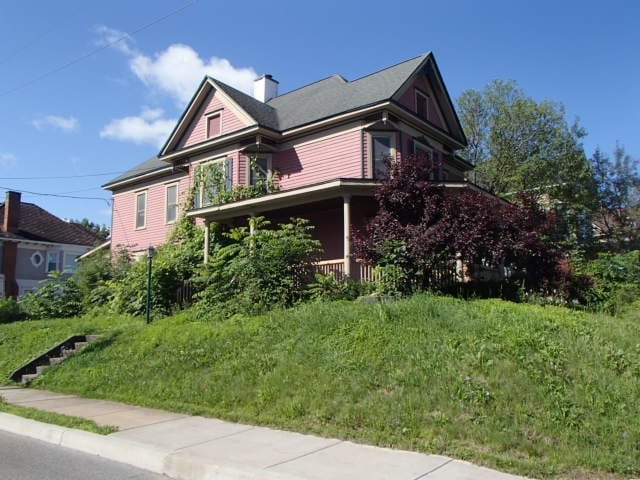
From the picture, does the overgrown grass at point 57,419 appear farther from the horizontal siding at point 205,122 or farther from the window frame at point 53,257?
the window frame at point 53,257

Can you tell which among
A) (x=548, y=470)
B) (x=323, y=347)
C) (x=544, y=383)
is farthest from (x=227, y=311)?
(x=548, y=470)

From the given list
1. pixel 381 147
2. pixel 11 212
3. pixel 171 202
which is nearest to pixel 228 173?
pixel 171 202

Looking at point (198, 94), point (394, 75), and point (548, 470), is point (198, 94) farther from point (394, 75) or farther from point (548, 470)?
point (548, 470)

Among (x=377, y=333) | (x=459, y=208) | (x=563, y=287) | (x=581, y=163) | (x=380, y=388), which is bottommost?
(x=380, y=388)

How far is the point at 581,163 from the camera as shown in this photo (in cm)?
2817

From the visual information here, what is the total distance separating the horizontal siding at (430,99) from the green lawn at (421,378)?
10743mm

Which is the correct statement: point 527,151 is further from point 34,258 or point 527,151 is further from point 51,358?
point 34,258

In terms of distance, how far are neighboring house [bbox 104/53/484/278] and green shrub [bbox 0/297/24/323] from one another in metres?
5.98

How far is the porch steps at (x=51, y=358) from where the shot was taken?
41.5 feet

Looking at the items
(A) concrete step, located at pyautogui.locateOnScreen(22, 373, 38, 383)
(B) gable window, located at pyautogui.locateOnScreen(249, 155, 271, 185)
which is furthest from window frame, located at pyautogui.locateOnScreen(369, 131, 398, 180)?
(A) concrete step, located at pyautogui.locateOnScreen(22, 373, 38, 383)

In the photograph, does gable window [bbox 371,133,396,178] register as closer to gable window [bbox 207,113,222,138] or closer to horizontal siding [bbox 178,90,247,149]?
horizontal siding [bbox 178,90,247,149]

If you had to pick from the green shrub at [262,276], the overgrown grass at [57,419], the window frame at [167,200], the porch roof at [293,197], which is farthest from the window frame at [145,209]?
the overgrown grass at [57,419]

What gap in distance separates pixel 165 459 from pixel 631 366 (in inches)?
245

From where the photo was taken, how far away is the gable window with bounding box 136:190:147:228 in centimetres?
2592
